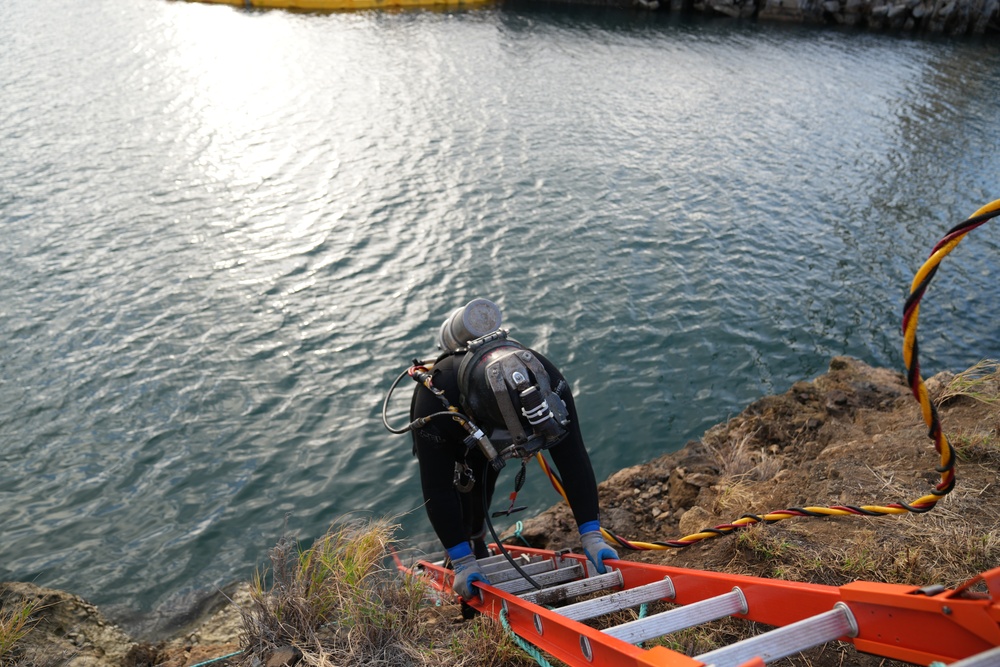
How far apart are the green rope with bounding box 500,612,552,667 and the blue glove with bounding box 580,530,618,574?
631 millimetres

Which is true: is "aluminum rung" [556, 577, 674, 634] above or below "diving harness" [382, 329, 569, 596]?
below

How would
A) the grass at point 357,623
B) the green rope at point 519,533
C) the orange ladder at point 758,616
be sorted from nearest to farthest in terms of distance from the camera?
1. the orange ladder at point 758,616
2. the grass at point 357,623
3. the green rope at point 519,533

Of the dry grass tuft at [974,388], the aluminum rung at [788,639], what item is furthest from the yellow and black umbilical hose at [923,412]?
the dry grass tuft at [974,388]

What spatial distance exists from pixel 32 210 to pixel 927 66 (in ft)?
88.0

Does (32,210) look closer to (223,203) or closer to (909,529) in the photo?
(223,203)

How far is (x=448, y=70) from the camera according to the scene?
70.1 feet

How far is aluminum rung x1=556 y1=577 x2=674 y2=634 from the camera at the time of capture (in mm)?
3135

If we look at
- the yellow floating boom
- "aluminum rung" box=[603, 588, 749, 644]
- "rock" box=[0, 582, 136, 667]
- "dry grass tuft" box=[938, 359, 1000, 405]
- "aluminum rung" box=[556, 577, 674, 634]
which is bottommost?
"rock" box=[0, 582, 136, 667]

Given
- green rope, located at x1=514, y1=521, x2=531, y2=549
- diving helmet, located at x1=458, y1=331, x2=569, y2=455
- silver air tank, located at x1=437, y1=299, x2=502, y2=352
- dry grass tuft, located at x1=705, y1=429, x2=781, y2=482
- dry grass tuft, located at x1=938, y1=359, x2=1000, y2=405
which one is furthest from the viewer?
green rope, located at x1=514, y1=521, x2=531, y2=549

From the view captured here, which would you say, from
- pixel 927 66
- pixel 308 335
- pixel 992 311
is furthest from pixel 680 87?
pixel 308 335

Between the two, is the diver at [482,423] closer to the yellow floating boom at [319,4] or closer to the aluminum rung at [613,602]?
the aluminum rung at [613,602]

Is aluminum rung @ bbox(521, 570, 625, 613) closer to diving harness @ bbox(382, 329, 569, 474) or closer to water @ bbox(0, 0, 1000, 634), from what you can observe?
diving harness @ bbox(382, 329, 569, 474)

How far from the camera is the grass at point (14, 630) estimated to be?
3842mm

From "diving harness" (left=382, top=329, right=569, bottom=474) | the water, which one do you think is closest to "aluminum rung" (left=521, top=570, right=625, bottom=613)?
"diving harness" (left=382, top=329, right=569, bottom=474)
